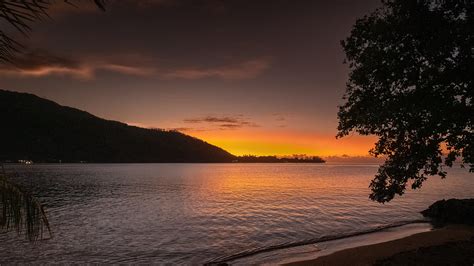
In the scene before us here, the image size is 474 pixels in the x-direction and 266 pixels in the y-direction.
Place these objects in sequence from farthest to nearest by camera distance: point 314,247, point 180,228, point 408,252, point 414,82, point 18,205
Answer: point 180,228
point 314,247
point 408,252
point 414,82
point 18,205

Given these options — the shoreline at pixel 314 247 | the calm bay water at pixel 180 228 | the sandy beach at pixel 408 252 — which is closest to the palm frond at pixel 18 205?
the calm bay water at pixel 180 228

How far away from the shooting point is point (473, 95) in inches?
687

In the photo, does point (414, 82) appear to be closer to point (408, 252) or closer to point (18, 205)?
A: point (408, 252)

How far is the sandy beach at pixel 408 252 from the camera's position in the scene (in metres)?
22.1

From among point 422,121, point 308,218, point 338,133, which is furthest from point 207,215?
point 422,121

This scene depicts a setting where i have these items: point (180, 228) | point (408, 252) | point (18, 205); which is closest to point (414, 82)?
point (408, 252)

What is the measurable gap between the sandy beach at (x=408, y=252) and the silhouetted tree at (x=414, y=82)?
448 cm

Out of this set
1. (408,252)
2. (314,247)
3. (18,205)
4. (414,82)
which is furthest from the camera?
(314,247)

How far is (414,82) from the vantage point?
18609mm

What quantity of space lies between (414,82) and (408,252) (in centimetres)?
1178

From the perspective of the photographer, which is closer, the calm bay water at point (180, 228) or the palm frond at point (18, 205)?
the palm frond at point (18, 205)

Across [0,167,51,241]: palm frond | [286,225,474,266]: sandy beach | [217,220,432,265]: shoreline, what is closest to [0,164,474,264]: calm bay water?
[217,220,432,265]: shoreline

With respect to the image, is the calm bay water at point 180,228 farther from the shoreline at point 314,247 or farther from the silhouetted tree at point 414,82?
the silhouetted tree at point 414,82

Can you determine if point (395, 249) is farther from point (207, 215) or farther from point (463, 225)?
point (207, 215)
